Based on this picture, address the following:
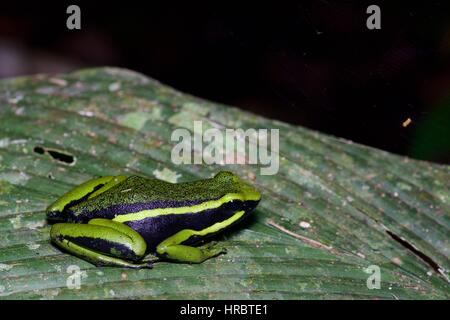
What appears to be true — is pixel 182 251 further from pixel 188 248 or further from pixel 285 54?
pixel 285 54

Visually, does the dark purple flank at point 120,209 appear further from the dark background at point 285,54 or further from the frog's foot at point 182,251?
the dark background at point 285,54

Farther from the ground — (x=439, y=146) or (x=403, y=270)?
(x=439, y=146)

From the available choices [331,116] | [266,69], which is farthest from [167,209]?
[266,69]

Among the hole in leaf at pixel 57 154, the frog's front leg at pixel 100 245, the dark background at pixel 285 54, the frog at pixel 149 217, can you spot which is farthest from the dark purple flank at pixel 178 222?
the dark background at pixel 285 54

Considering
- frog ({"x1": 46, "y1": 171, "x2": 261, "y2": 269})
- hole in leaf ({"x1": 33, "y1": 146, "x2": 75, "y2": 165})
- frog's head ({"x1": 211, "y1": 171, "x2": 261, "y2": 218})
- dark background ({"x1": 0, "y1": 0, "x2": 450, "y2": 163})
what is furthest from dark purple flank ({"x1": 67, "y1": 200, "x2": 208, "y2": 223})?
dark background ({"x1": 0, "y1": 0, "x2": 450, "y2": 163})

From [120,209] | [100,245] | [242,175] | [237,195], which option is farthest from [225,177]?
[100,245]

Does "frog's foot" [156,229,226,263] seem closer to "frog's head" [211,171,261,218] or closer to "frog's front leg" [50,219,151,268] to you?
"frog's front leg" [50,219,151,268]

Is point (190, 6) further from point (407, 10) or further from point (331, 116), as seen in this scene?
point (407, 10)
